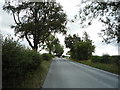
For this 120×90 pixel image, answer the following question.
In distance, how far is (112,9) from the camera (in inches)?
590

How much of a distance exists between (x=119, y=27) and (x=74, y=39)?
51388mm

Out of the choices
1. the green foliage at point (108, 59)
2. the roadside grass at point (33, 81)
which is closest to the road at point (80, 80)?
the roadside grass at point (33, 81)

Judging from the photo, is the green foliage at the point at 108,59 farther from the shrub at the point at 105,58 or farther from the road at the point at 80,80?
the road at the point at 80,80

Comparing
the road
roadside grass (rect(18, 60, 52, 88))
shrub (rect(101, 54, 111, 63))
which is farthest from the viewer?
shrub (rect(101, 54, 111, 63))

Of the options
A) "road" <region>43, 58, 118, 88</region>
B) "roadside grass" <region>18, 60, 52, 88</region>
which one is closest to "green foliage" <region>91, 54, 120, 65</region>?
"road" <region>43, 58, 118, 88</region>

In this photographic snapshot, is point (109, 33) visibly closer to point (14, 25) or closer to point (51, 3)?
point (51, 3)

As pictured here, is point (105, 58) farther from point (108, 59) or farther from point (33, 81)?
point (33, 81)

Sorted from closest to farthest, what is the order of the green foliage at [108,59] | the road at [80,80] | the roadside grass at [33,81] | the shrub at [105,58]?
the roadside grass at [33,81], the road at [80,80], the green foliage at [108,59], the shrub at [105,58]

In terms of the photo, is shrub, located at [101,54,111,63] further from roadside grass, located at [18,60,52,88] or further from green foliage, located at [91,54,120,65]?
roadside grass, located at [18,60,52,88]

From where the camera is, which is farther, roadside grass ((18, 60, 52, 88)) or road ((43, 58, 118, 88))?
road ((43, 58, 118, 88))

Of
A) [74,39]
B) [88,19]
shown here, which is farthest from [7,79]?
[74,39]

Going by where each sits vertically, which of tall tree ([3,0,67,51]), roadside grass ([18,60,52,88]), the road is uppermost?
tall tree ([3,0,67,51])

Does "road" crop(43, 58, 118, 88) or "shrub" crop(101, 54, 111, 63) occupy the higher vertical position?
"shrub" crop(101, 54, 111, 63)

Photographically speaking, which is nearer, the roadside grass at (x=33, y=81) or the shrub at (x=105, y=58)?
the roadside grass at (x=33, y=81)
